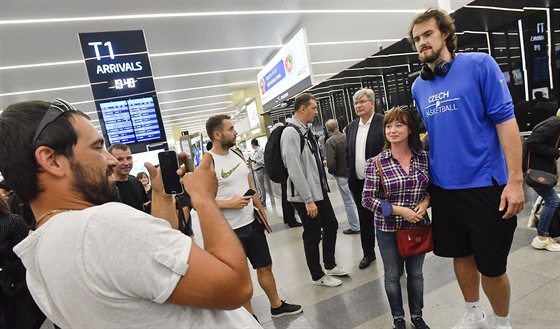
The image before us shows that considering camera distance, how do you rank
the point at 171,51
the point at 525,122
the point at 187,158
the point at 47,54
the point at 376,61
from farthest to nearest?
1. the point at 376,61
2. the point at 525,122
3. the point at 171,51
4. the point at 47,54
5. the point at 187,158

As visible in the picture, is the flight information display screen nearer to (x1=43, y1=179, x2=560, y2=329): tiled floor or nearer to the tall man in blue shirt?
(x1=43, y1=179, x2=560, y2=329): tiled floor

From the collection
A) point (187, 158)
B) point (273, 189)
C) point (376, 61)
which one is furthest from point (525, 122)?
point (187, 158)

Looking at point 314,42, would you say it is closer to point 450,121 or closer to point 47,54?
point 47,54

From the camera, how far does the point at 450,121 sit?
1.59 meters

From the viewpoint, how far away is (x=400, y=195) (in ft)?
5.93

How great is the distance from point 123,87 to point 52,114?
343 centimetres

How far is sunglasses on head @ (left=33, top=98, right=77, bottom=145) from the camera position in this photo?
0.70m

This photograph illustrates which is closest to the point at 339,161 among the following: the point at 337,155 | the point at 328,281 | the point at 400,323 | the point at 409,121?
the point at 337,155

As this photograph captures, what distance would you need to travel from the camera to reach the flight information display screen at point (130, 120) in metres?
3.67

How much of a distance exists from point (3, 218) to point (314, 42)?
779 cm

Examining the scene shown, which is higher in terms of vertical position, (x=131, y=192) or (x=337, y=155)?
(x=131, y=192)

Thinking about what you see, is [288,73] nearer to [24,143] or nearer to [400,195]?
[400,195]

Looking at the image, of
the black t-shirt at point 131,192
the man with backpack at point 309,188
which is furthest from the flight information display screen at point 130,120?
the man with backpack at point 309,188

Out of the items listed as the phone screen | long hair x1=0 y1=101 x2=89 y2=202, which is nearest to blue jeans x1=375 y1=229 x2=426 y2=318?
the phone screen
